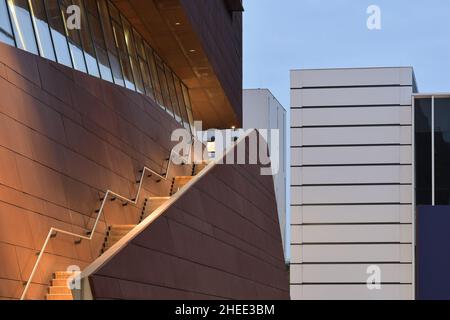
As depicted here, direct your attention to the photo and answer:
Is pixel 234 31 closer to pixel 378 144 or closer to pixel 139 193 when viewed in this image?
pixel 378 144

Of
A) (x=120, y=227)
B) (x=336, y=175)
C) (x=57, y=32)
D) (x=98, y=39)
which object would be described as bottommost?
(x=120, y=227)

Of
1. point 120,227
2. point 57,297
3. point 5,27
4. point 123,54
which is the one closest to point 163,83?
point 123,54

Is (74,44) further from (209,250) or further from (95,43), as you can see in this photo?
(209,250)

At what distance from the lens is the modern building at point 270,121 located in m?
46.3

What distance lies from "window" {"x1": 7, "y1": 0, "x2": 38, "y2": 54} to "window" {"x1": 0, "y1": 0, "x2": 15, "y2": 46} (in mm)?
244

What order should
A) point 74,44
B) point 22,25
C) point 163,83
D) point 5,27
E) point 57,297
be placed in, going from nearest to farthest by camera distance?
1. point 57,297
2. point 5,27
3. point 22,25
4. point 74,44
5. point 163,83

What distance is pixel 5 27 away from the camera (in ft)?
48.4

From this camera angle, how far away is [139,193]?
20359 millimetres

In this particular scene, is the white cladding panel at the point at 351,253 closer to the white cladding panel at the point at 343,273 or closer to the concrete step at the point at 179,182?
the white cladding panel at the point at 343,273

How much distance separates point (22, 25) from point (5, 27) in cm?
110

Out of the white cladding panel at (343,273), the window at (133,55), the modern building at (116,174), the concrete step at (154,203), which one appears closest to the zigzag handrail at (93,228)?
the modern building at (116,174)

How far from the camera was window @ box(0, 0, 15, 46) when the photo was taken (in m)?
14.5

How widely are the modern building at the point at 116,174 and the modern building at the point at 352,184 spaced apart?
4.48 feet
